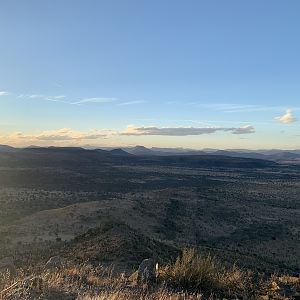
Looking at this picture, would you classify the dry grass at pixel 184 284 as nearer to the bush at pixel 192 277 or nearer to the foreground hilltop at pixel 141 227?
the bush at pixel 192 277

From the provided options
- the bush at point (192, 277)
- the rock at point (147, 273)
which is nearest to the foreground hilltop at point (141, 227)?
the rock at point (147, 273)

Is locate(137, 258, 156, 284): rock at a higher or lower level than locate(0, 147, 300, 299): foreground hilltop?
higher

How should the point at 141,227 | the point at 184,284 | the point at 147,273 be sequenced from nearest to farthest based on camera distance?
the point at 184,284 < the point at 147,273 < the point at 141,227

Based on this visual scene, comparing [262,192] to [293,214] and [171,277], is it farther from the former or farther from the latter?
[171,277]

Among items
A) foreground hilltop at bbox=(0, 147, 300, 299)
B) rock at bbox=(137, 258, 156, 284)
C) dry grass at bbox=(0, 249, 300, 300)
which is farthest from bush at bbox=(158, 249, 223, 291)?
foreground hilltop at bbox=(0, 147, 300, 299)

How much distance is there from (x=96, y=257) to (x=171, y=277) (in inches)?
296

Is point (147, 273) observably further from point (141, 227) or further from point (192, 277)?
point (141, 227)

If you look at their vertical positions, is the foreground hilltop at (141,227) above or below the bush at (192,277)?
below

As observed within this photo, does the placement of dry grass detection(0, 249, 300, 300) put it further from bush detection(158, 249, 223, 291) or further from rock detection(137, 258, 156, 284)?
rock detection(137, 258, 156, 284)

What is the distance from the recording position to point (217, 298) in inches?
285

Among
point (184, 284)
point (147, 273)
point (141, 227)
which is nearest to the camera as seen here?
point (184, 284)

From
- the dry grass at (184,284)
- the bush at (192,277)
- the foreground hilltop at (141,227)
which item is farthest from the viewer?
the foreground hilltop at (141,227)

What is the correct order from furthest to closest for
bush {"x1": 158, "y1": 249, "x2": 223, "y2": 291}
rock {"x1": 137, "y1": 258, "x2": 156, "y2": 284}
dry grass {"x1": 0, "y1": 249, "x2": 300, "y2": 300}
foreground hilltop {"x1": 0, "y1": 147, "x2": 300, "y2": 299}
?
1. foreground hilltop {"x1": 0, "y1": 147, "x2": 300, "y2": 299}
2. rock {"x1": 137, "y1": 258, "x2": 156, "y2": 284}
3. bush {"x1": 158, "y1": 249, "x2": 223, "y2": 291}
4. dry grass {"x1": 0, "y1": 249, "x2": 300, "y2": 300}

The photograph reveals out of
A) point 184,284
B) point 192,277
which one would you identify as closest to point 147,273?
point 184,284
